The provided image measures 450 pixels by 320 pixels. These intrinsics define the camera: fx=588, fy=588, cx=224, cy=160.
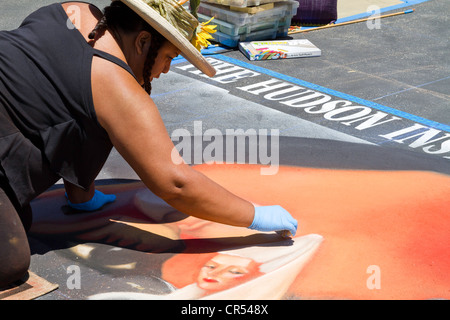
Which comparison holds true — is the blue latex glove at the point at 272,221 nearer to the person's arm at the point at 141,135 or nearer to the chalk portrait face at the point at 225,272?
the chalk portrait face at the point at 225,272

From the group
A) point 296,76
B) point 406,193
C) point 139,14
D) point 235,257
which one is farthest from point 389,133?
point 139,14

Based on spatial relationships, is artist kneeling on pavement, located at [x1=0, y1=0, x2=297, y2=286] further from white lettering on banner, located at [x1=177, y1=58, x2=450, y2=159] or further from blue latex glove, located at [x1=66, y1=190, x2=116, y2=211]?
white lettering on banner, located at [x1=177, y1=58, x2=450, y2=159]

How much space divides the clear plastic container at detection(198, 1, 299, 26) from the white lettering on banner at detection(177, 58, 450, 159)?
2.28 ft

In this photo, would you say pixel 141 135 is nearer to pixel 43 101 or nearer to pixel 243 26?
pixel 43 101

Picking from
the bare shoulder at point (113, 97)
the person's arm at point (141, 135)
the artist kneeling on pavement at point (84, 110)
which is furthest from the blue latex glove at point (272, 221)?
the bare shoulder at point (113, 97)

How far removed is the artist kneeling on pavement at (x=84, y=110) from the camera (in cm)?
252

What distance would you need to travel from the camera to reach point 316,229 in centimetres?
305

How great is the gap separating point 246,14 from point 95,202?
3.90m

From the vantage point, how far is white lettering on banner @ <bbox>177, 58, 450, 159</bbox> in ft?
14.7

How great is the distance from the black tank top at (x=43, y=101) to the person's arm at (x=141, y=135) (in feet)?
0.18

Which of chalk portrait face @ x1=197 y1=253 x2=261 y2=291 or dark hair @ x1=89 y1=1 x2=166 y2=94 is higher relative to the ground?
dark hair @ x1=89 y1=1 x2=166 y2=94

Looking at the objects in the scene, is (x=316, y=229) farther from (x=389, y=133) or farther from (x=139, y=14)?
(x=389, y=133)

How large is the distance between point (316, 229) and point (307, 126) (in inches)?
69.1

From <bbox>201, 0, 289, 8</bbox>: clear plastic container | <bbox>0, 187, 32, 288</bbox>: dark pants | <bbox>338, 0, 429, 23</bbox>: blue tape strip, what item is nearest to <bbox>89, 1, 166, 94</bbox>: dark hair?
<bbox>0, 187, 32, 288</bbox>: dark pants
